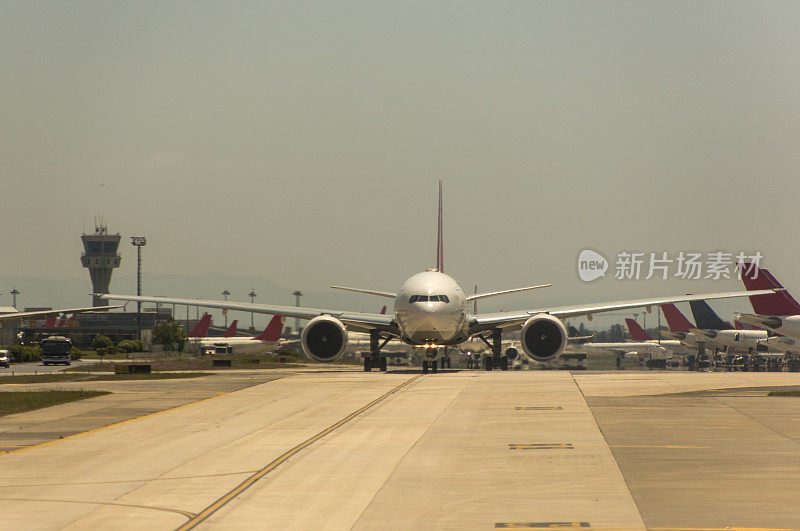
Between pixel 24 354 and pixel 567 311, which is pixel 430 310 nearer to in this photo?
pixel 567 311

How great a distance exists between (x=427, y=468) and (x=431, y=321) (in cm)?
2760

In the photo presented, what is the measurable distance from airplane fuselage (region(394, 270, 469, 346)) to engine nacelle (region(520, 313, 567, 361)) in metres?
3.08

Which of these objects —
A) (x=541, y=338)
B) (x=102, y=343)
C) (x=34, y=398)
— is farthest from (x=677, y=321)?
(x=34, y=398)

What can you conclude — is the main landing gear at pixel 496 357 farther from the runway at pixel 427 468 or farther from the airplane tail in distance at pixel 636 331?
the airplane tail in distance at pixel 636 331

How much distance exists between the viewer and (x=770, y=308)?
72.2 metres

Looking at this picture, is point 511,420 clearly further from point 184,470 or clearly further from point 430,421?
point 184,470

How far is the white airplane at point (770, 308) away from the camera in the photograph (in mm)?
70438

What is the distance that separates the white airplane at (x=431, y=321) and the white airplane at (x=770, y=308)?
85.1 ft

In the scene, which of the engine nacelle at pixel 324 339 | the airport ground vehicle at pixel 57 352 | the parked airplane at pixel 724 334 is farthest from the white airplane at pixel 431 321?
the parked airplane at pixel 724 334

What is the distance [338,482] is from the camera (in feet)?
44.4

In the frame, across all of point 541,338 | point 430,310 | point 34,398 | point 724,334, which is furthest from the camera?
point 724,334

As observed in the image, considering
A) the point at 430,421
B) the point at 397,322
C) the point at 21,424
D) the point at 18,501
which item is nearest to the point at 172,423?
the point at 21,424

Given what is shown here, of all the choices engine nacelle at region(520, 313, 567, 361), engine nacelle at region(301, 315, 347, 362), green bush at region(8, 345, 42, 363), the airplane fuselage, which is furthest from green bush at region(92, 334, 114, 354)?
engine nacelle at region(520, 313, 567, 361)

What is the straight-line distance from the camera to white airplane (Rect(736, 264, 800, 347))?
231 feet
